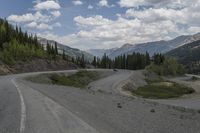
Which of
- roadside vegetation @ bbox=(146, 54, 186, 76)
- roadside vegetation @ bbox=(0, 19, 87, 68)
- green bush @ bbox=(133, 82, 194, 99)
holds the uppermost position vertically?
roadside vegetation @ bbox=(0, 19, 87, 68)

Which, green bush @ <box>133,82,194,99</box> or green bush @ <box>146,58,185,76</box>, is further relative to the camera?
green bush @ <box>146,58,185,76</box>

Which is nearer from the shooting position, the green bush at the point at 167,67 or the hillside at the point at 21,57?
the hillside at the point at 21,57

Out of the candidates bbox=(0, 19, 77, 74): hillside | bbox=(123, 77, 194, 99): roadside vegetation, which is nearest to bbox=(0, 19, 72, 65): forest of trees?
bbox=(0, 19, 77, 74): hillside

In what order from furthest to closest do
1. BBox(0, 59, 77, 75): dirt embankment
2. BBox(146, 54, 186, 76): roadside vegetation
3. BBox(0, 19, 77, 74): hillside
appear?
BBox(146, 54, 186, 76): roadside vegetation, BBox(0, 19, 77, 74): hillside, BBox(0, 59, 77, 75): dirt embankment

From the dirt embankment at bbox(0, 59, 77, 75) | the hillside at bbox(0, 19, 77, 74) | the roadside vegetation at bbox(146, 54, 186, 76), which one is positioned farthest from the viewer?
the roadside vegetation at bbox(146, 54, 186, 76)

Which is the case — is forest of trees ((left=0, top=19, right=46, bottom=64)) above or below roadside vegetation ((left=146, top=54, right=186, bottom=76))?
above

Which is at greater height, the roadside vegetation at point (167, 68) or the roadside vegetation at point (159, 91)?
the roadside vegetation at point (167, 68)

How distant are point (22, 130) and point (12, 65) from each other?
335 feet

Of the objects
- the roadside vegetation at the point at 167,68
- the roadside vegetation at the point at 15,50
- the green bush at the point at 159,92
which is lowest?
the green bush at the point at 159,92

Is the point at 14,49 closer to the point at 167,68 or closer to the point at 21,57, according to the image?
the point at 21,57

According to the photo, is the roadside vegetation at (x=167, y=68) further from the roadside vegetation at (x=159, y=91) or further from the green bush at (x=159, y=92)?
the green bush at (x=159, y=92)

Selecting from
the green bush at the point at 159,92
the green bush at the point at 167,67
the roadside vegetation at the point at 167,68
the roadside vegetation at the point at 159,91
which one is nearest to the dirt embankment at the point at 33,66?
the roadside vegetation at the point at 159,91

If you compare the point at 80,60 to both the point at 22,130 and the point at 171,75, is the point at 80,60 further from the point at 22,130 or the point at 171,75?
the point at 22,130

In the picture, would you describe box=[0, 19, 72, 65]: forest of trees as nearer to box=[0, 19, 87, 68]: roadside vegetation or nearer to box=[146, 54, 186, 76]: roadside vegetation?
box=[0, 19, 87, 68]: roadside vegetation
